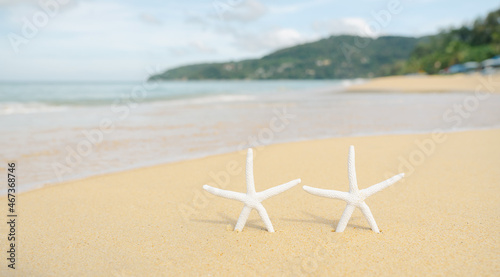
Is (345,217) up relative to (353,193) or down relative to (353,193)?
down

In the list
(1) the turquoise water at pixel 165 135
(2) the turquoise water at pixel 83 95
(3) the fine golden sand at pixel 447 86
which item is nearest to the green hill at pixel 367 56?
(3) the fine golden sand at pixel 447 86

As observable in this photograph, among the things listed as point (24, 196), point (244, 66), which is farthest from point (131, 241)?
point (244, 66)

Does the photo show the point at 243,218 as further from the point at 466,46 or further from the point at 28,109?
the point at 466,46

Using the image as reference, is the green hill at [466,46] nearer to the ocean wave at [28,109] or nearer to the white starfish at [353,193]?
the ocean wave at [28,109]

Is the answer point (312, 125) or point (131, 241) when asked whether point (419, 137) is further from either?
point (131, 241)

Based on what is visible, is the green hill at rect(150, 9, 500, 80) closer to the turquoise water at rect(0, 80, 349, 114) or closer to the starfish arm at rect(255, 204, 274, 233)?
the turquoise water at rect(0, 80, 349, 114)

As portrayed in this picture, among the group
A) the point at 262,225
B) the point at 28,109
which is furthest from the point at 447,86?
the point at 262,225
